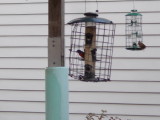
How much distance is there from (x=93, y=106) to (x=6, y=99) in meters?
1.07

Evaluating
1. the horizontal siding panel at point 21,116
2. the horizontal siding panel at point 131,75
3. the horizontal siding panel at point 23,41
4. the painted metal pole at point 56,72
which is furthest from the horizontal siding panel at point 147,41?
the painted metal pole at point 56,72

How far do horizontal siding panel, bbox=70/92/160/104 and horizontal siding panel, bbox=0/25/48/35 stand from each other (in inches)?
33.0

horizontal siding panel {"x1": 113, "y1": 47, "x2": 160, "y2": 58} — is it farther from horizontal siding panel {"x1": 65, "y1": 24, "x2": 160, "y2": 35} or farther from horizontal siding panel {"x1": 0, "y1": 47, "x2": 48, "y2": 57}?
horizontal siding panel {"x1": 0, "y1": 47, "x2": 48, "y2": 57}

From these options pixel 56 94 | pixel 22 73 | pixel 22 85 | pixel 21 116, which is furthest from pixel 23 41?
pixel 56 94

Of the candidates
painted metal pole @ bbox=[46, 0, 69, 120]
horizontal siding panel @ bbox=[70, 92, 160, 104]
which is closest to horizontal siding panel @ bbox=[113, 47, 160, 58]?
horizontal siding panel @ bbox=[70, 92, 160, 104]

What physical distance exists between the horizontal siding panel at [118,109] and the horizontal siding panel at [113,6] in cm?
112

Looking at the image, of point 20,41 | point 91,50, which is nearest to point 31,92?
point 20,41

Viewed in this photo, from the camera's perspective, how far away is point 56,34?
229cm

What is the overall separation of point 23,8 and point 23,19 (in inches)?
5.2

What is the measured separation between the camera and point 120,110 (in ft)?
14.5

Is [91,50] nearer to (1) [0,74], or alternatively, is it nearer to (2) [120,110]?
(2) [120,110]

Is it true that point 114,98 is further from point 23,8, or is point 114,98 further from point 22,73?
point 23,8

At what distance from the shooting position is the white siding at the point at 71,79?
4.37 meters

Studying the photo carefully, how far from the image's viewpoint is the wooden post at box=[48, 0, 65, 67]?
228 centimetres
